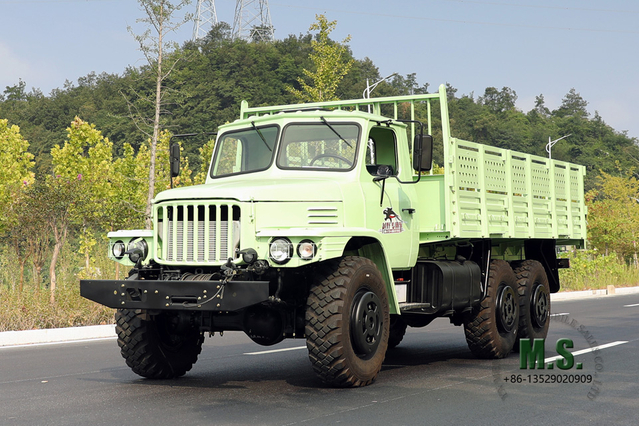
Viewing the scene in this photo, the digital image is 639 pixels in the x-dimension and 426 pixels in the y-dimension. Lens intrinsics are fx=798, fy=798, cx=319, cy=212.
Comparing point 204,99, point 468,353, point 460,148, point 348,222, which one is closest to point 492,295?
point 468,353

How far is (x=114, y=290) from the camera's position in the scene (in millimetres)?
7730

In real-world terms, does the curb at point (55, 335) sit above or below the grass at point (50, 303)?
below

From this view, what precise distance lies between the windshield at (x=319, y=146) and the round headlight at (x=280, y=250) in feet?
5.21

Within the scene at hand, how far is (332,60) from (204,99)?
30.8 metres

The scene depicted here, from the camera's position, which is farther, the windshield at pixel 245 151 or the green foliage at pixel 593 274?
the green foliage at pixel 593 274

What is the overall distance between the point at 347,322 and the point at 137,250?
2.28 m

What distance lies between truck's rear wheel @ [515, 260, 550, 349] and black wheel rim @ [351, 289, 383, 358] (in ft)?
13.3

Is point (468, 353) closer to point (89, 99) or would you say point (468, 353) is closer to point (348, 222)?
point (348, 222)

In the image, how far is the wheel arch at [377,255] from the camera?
8.36 metres

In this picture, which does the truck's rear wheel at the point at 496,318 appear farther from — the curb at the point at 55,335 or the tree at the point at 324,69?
the tree at the point at 324,69

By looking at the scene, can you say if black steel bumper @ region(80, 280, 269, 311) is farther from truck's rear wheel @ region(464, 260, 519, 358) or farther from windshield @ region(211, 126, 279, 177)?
truck's rear wheel @ region(464, 260, 519, 358)

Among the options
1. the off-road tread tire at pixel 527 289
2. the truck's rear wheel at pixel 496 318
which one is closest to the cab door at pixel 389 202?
the truck's rear wheel at pixel 496 318

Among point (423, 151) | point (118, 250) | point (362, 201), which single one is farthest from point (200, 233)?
point (423, 151)

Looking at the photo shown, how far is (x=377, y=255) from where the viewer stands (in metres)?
8.67
